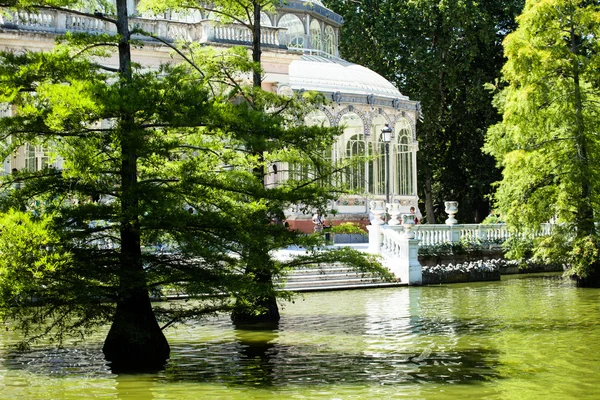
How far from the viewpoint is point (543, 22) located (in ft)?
79.9

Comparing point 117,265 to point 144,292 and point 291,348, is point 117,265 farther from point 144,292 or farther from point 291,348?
point 291,348

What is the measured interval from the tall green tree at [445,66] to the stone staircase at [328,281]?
816 inches

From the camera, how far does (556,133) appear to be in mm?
24953

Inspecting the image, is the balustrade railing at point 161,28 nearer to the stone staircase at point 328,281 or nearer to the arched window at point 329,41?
the stone staircase at point 328,281

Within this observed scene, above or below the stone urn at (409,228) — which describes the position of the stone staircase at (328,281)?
below

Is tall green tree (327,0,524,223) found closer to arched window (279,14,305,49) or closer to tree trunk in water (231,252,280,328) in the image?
arched window (279,14,305,49)

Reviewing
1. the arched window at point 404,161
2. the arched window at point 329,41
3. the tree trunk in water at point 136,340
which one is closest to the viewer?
the tree trunk in water at point 136,340

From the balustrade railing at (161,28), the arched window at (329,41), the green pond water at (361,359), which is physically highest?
the arched window at (329,41)

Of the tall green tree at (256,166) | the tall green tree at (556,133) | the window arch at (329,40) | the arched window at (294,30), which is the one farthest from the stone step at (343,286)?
the window arch at (329,40)

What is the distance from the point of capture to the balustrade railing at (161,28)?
28094mm

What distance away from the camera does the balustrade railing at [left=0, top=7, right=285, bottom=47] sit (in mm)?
28094

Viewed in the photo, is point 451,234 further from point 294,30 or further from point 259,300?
point 294,30

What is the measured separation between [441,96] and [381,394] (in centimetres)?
3773

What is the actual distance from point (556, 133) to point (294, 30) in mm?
18210
